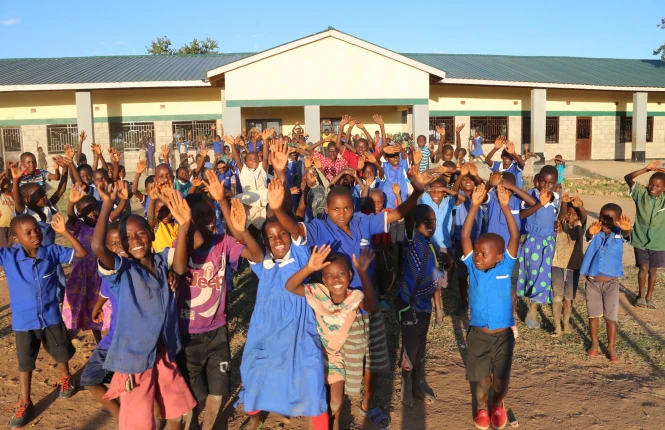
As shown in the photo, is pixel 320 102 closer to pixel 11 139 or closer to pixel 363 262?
pixel 11 139

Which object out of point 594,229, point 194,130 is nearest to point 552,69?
point 194,130

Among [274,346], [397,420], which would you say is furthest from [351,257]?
[397,420]

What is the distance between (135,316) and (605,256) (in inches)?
137

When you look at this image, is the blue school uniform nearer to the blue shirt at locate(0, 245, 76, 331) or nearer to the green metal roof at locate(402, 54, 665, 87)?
the blue shirt at locate(0, 245, 76, 331)

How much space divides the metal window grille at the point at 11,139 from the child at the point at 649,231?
60.0ft

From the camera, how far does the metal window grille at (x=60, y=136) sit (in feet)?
57.6

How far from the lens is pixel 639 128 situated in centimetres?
2019

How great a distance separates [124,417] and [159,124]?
52.8 ft

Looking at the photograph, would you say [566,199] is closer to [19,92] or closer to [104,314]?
[104,314]

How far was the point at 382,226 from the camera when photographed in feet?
10.5

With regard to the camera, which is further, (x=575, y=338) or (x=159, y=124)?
(x=159, y=124)

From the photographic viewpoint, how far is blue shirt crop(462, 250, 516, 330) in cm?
312

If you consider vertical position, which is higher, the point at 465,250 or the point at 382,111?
the point at 382,111

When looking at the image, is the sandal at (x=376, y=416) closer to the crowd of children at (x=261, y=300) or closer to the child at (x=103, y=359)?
the crowd of children at (x=261, y=300)
